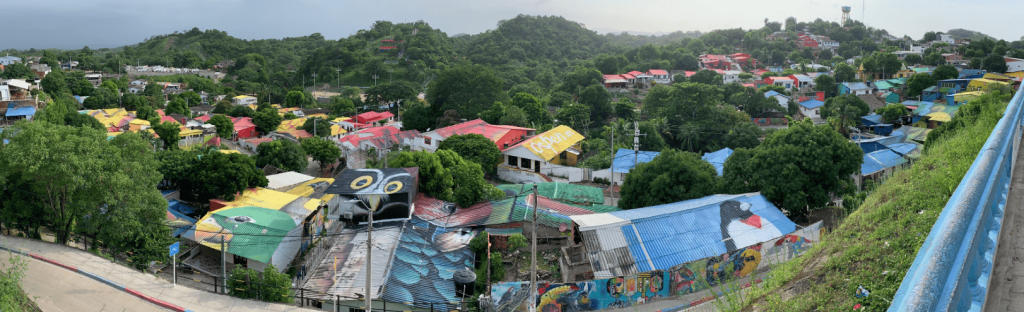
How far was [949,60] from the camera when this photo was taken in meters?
48.8

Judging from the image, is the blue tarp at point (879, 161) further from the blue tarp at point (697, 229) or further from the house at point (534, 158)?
the house at point (534, 158)

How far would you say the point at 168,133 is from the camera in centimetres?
2980

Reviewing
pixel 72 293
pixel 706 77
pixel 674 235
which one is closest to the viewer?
pixel 72 293

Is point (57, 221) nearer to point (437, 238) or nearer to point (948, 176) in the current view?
point (437, 238)

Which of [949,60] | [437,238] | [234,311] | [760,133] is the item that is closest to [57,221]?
[234,311]

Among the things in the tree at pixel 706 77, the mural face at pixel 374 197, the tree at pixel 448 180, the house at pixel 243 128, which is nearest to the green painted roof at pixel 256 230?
the mural face at pixel 374 197

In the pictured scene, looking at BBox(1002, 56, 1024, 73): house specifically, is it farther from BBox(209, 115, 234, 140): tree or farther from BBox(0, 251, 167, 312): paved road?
BBox(0, 251, 167, 312): paved road

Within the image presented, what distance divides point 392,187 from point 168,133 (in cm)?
1999

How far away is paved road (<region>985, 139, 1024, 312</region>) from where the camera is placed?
6.49ft

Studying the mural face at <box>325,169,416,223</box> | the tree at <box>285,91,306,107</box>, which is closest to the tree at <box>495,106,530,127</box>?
the mural face at <box>325,169,416,223</box>

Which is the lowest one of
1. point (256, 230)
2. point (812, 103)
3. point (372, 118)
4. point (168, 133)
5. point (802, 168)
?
point (256, 230)

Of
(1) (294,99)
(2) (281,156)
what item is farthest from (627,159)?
(1) (294,99)

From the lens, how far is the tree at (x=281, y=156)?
Answer: 2338 centimetres

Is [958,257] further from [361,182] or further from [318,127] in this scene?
[318,127]
